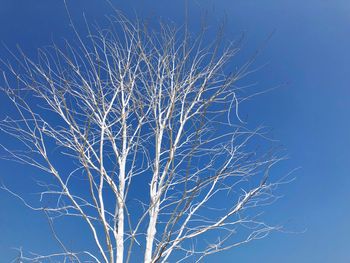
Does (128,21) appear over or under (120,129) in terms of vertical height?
over

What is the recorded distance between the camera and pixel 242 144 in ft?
11.1

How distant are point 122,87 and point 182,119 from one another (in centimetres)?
53

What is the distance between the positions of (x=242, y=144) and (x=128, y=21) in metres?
1.44

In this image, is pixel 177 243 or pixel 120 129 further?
pixel 120 129

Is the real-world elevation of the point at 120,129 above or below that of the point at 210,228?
above

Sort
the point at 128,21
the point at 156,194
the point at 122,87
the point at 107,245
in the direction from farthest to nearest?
the point at 128,21
the point at 122,87
the point at 156,194
the point at 107,245

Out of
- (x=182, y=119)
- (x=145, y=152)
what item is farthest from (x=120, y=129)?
(x=182, y=119)

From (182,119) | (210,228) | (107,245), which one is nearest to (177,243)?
(210,228)

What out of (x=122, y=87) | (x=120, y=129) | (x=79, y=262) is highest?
(x=122, y=87)

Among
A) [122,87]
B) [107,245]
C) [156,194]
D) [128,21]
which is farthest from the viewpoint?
[128,21]

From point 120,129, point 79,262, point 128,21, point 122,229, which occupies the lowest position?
point 79,262

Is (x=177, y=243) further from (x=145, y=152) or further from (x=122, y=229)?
(x=145, y=152)

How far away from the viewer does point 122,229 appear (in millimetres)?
2740

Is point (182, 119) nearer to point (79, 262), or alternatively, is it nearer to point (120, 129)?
point (120, 129)
